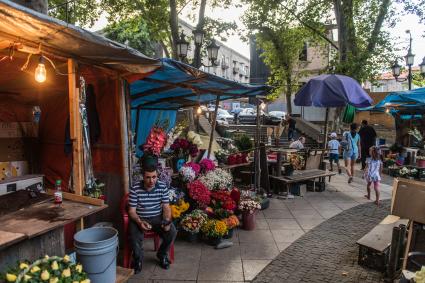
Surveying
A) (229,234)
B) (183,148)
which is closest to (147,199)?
(229,234)

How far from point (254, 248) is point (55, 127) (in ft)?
16.5

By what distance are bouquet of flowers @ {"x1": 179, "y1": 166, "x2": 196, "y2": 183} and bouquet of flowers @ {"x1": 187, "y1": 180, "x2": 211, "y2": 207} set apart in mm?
163

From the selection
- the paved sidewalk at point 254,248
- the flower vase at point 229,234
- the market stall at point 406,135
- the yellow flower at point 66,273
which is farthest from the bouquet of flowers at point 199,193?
the market stall at point 406,135

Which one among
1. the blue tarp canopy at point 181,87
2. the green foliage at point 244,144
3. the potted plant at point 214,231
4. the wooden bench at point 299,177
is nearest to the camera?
the blue tarp canopy at point 181,87

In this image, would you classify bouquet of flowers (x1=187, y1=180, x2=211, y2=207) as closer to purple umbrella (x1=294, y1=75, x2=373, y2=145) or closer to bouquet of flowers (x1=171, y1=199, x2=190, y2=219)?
bouquet of flowers (x1=171, y1=199, x2=190, y2=219)

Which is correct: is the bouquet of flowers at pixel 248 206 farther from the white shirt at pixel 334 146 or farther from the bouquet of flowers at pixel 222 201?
the white shirt at pixel 334 146

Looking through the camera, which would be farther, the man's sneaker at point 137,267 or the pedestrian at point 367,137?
the pedestrian at point 367,137

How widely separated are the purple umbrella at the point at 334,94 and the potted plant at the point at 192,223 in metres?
4.57

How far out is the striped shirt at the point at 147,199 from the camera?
452 cm

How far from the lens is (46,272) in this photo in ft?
8.51

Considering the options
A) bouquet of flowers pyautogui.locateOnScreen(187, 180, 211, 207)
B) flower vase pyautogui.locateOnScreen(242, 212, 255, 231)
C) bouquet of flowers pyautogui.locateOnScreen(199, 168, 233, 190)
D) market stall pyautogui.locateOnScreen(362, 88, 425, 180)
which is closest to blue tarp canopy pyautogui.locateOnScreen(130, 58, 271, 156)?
bouquet of flowers pyautogui.locateOnScreen(199, 168, 233, 190)

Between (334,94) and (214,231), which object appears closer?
(214,231)

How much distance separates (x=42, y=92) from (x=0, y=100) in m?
0.83

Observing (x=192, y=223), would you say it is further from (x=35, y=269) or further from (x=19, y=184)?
(x=35, y=269)
